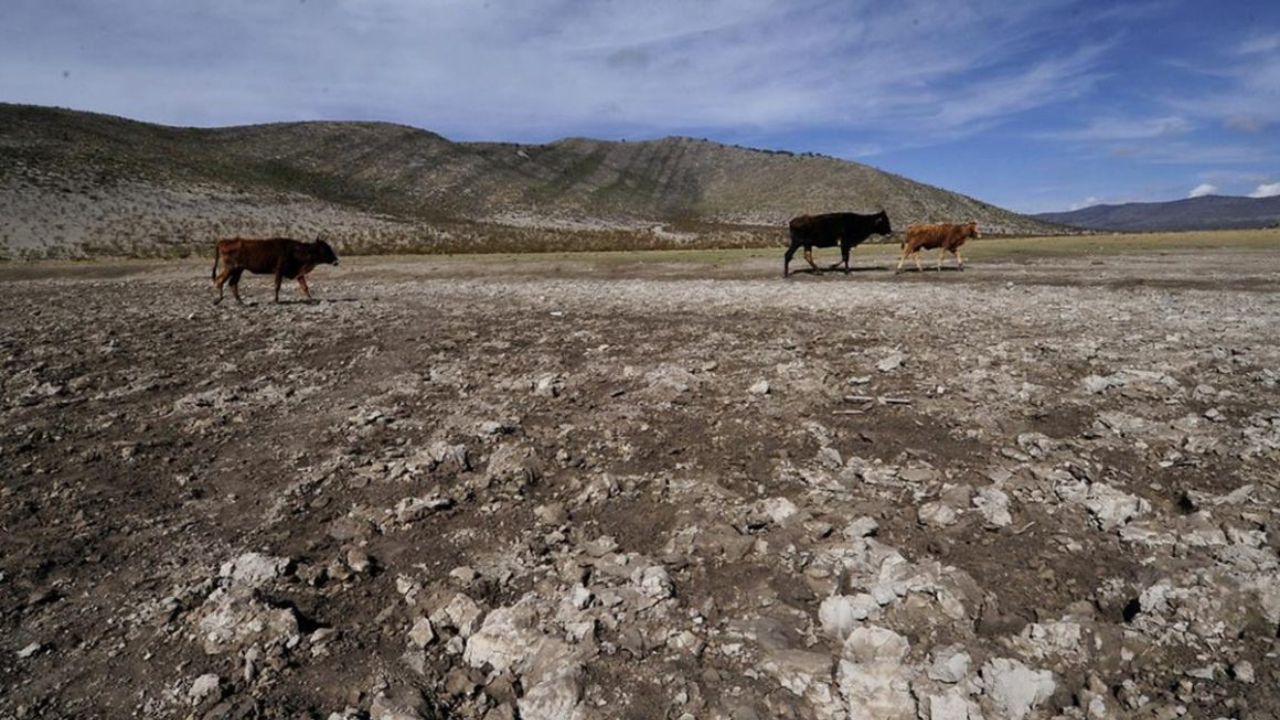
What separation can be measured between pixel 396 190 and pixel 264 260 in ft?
309

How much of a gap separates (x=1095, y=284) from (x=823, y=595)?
16473 mm

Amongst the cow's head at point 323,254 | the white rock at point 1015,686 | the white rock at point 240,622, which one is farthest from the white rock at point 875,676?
the cow's head at point 323,254

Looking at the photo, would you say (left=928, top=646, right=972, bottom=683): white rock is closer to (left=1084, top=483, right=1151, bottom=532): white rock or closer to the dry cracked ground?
the dry cracked ground

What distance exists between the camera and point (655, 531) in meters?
4.43

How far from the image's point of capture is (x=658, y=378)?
25.3ft

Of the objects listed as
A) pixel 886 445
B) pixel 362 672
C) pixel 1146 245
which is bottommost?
pixel 362 672

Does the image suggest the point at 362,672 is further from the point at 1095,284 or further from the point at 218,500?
the point at 1095,284

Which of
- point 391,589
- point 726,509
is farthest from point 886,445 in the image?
point 391,589

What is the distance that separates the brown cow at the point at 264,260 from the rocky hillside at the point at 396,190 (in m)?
27.7

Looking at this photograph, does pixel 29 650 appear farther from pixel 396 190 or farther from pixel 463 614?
pixel 396 190

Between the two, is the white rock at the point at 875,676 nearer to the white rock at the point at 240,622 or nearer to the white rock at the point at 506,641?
the white rock at the point at 506,641

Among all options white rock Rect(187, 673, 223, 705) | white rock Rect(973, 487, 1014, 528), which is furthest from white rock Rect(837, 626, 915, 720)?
white rock Rect(187, 673, 223, 705)

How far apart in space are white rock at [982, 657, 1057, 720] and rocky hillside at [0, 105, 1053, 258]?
42.7m

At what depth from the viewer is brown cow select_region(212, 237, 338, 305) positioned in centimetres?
1588
